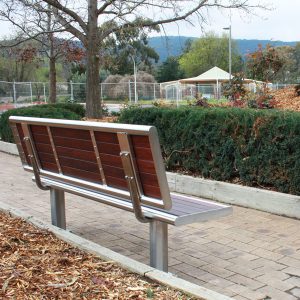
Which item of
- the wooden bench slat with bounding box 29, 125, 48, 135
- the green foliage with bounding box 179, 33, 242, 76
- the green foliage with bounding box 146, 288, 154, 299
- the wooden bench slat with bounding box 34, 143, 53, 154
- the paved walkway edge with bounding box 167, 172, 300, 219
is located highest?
the green foliage with bounding box 179, 33, 242, 76

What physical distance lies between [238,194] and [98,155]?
2.75 m

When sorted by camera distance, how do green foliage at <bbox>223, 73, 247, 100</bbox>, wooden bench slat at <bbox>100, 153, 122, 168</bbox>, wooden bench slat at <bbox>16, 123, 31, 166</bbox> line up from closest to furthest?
1. wooden bench slat at <bbox>100, 153, 122, 168</bbox>
2. wooden bench slat at <bbox>16, 123, 31, 166</bbox>
3. green foliage at <bbox>223, 73, 247, 100</bbox>

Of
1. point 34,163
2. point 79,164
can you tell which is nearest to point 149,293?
point 79,164

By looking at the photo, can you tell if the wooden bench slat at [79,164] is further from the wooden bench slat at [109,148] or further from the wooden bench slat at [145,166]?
the wooden bench slat at [145,166]

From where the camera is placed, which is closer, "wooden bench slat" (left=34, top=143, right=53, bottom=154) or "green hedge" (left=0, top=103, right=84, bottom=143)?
"wooden bench slat" (left=34, top=143, right=53, bottom=154)

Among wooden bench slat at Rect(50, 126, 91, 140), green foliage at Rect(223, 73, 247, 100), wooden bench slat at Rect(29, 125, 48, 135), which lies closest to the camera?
wooden bench slat at Rect(50, 126, 91, 140)

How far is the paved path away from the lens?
156 inches

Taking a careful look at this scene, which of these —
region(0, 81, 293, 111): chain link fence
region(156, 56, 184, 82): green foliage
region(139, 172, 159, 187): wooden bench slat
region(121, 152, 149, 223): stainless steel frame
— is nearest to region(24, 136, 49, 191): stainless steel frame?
region(121, 152, 149, 223): stainless steel frame

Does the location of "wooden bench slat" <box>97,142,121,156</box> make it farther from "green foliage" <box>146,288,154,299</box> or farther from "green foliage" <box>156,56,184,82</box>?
"green foliage" <box>156,56,184,82</box>

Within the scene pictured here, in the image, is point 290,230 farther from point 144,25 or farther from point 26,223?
point 144,25

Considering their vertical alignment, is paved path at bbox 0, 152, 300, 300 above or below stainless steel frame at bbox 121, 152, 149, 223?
below

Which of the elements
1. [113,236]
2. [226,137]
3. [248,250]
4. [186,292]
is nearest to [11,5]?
[226,137]

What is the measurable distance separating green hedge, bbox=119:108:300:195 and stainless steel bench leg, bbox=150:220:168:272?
2.56 m

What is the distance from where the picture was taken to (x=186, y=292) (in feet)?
10.3
